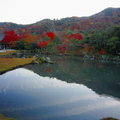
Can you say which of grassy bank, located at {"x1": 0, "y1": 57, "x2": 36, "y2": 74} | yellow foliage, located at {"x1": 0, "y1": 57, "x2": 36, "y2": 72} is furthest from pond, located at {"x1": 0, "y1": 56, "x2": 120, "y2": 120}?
yellow foliage, located at {"x1": 0, "y1": 57, "x2": 36, "y2": 72}

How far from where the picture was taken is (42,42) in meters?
78.9

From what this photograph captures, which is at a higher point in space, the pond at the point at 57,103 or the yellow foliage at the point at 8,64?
the yellow foliage at the point at 8,64

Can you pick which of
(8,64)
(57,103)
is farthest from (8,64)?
(57,103)

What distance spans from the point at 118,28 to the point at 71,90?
41837mm

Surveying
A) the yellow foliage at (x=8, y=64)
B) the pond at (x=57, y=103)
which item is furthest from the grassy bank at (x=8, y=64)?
the pond at (x=57, y=103)

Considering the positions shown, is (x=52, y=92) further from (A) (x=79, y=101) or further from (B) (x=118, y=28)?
(B) (x=118, y=28)

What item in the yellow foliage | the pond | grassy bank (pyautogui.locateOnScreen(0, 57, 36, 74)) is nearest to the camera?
the pond

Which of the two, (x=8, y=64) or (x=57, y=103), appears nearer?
(x=57, y=103)

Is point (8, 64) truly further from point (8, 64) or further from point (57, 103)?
point (57, 103)

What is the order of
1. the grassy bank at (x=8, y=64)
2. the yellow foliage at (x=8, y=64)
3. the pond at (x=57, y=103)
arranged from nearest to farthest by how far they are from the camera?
the pond at (x=57, y=103)
the grassy bank at (x=8, y=64)
the yellow foliage at (x=8, y=64)

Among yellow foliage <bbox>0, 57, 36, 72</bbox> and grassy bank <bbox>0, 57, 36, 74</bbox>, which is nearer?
grassy bank <bbox>0, 57, 36, 74</bbox>

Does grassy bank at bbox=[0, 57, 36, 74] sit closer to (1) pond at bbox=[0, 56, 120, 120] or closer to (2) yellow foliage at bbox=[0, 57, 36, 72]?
(2) yellow foliage at bbox=[0, 57, 36, 72]

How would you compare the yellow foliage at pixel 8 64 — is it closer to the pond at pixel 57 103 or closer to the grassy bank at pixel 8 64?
the grassy bank at pixel 8 64

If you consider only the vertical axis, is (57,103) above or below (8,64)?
below
